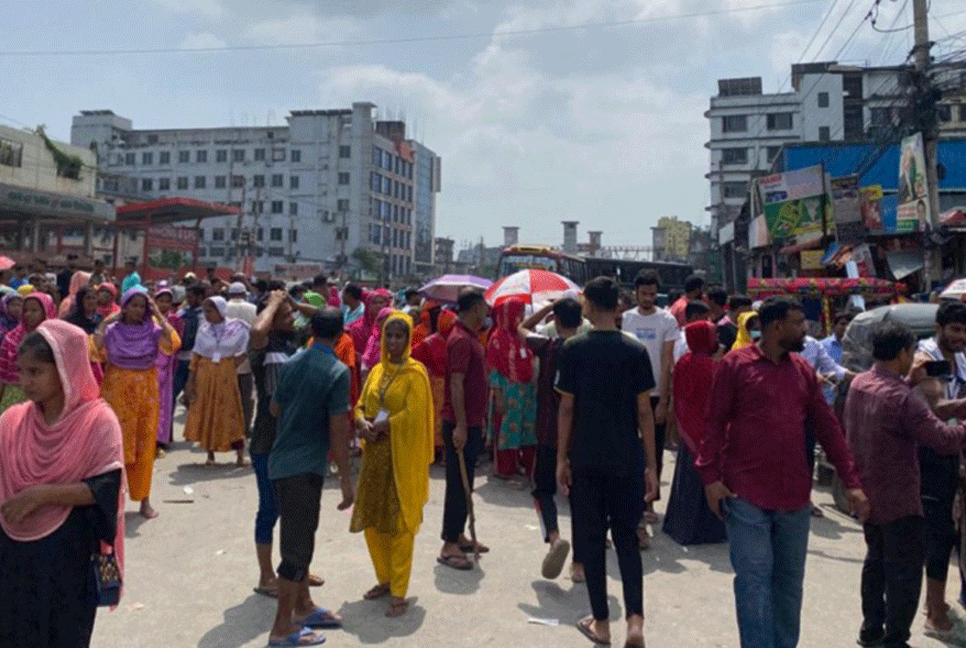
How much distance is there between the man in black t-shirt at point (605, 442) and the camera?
382cm

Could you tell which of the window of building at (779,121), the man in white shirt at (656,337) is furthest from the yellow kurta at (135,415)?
the window of building at (779,121)

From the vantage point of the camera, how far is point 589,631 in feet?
13.0

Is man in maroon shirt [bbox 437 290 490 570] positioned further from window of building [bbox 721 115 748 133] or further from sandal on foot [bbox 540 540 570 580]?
window of building [bbox 721 115 748 133]

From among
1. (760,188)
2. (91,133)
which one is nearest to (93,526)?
(760,188)

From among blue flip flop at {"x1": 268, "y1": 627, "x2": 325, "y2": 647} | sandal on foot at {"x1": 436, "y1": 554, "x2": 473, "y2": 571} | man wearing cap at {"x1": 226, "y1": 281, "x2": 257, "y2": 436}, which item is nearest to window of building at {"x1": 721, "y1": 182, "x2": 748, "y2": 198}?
man wearing cap at {"x1": 226, "y1": 281, "x2": 257, "y2": 436}

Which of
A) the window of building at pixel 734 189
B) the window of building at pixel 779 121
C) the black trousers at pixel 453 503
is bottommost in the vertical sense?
the black trousers at pixel 453 503

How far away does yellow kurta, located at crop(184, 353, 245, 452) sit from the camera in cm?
768

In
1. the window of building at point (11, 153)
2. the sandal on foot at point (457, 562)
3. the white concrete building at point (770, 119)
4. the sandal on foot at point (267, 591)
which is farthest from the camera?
the white concrete building at point (770, 119)

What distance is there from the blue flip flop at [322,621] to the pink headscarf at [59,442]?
1640 millimetres

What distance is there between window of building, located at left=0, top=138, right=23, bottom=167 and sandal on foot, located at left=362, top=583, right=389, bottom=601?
114 ft

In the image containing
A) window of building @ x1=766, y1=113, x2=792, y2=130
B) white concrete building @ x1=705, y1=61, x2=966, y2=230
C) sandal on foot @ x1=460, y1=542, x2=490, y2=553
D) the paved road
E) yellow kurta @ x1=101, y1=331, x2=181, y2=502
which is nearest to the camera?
the paved road

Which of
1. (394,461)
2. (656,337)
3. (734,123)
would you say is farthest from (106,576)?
(734,123)

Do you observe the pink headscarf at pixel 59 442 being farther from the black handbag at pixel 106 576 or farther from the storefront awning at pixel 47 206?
the storefront awning at pixel 47 206

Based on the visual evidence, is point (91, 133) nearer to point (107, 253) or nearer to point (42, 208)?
point (107, 253)
